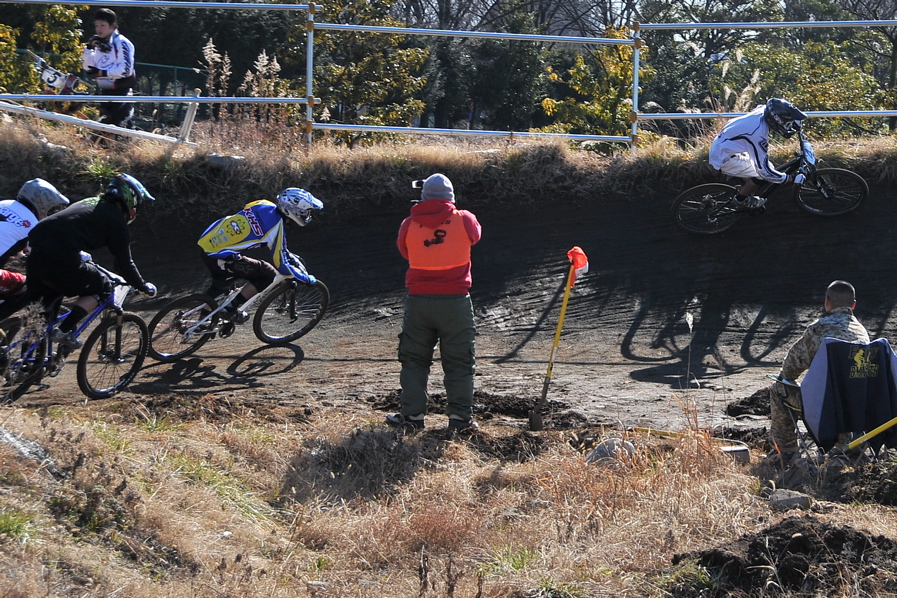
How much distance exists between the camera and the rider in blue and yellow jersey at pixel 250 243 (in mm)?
9086

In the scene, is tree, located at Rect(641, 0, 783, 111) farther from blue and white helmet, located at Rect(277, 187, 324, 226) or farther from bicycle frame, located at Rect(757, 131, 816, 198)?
blue and white helmet, located at Rect(277, 187, 324, 226)

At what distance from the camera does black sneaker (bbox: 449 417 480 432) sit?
775 centimetres

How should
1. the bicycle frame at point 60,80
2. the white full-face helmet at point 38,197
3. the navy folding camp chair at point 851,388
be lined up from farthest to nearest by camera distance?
the bicycle frame at point 60,80
the white full-face helmet at point 38,197
the navy folding camp chair at point 851,388

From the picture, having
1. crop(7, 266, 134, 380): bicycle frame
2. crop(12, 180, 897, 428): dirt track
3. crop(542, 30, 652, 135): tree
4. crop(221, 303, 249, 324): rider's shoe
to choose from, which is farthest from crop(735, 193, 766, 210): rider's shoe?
crop(7, 266, 134, 380): bicycle frame

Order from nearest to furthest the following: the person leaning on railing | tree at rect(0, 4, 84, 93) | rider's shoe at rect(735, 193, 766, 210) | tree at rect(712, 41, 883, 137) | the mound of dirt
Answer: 1. the mound of dirt
2. rider's shoe at rect(735, 193, 766, 210)
3. the person leaning on railing
4. tree at rect(0, 4, 84, 93)
5. tree at rect(712, 41, 883, 137)

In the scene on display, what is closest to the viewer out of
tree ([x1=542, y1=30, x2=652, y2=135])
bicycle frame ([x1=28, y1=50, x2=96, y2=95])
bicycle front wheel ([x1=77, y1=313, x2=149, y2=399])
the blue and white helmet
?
bicycle front wheel ([x1=77, y1=313, x2=149, y2=399])

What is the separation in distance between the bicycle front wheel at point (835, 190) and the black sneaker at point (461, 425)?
6.33 metres

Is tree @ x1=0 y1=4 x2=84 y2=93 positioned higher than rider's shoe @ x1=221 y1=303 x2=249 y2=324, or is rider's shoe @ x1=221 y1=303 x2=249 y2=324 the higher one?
tree @ x1=0 y1=4 x2=84 y2=93

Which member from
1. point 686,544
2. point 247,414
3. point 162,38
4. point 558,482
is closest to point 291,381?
point 247,414

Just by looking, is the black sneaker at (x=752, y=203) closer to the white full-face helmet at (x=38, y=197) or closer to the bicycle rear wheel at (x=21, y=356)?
the white full-face helmet at (x=38, y=197)

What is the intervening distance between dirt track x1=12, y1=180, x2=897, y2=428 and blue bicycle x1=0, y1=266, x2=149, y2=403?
0.83 feet

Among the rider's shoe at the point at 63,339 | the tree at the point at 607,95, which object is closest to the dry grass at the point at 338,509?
the rider's shoe at the point at 63,339

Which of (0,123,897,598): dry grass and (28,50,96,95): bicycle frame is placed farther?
(28,50,96,95): bicycle frame

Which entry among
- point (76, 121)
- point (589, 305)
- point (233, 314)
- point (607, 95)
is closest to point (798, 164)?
point (589, 305)
